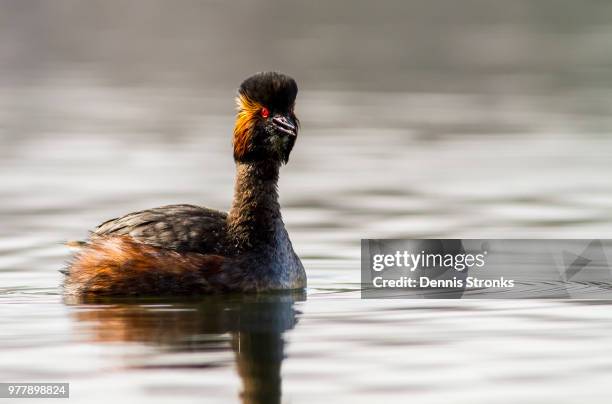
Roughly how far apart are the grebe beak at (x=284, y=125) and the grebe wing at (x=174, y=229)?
1009mm

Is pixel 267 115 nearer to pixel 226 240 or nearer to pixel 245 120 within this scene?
pixel 245 120

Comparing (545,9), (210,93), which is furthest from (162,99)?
(545,9)

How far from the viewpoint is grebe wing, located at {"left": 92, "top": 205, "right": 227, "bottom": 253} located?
14.3 metres

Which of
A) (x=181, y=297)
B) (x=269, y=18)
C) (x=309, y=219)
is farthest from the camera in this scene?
(x=269, y=18)

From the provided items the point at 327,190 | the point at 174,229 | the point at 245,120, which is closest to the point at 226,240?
the point at 174,229

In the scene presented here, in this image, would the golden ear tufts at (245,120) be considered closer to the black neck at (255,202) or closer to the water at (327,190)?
the black neck at (255,202)

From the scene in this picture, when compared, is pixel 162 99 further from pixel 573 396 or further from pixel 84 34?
pixel 573 396

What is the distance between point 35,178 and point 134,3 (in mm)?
39485

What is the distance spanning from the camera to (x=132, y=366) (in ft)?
37.1

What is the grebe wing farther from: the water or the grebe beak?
the grebe beak

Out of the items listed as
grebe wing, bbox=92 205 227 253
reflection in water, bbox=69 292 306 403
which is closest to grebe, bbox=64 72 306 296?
grebe wing, bbox=92 205 227 253

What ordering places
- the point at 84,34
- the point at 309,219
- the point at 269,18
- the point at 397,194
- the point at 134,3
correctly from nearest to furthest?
the point at 309,219, the point at 397,194, the point at 84,34, the point at 269,18, the point at 134,3

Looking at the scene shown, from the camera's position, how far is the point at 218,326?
12.9m

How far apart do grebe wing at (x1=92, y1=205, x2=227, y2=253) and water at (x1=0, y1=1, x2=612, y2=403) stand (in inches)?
21.8
